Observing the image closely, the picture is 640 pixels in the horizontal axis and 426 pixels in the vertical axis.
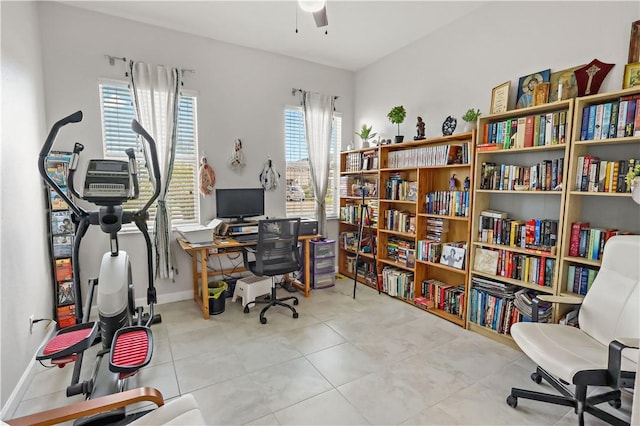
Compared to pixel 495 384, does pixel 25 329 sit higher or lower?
higher

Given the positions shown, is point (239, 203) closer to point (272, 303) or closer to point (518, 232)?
point (272, 303)

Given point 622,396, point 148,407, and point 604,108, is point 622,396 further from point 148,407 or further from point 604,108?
point 148,407

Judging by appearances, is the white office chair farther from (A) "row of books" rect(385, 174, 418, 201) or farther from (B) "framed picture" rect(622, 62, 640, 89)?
(A) "row of books" rect(385, 174, 418, 201)

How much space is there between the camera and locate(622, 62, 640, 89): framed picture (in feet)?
6.65

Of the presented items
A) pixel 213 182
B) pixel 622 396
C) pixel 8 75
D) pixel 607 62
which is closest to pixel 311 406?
pixel 622 396

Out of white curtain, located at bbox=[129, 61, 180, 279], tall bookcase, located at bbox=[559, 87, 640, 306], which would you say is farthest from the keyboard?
tall bookcase, located at bbox=[559, 87, 640, 306]

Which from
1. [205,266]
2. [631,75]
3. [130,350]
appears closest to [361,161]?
[205,266]

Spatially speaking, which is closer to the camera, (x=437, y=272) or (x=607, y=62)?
(x=607, y=62)

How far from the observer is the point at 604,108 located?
6.80 feet

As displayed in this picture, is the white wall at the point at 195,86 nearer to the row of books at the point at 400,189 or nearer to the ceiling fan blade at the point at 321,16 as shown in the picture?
the row of books at the point at 400,189

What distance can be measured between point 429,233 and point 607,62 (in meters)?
2.00

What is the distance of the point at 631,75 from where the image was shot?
6.73ft

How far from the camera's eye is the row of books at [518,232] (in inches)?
95.7

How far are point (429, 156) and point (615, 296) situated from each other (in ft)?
6.34
